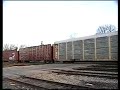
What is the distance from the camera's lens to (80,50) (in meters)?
27.8

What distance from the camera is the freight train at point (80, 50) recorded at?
2305 cm

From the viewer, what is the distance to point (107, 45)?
A: 23578 millimetres

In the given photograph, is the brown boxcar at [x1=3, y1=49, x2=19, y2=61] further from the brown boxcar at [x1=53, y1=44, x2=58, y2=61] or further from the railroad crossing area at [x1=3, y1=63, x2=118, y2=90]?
the railroad crossing area at [x1=3, y1=63, x2=118, y2=90]

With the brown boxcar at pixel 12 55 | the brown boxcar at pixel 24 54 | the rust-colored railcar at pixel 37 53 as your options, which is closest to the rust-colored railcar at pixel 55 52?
the rust-colored railcar at pixel 37 53

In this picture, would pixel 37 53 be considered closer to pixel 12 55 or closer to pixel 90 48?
pixel 12 55

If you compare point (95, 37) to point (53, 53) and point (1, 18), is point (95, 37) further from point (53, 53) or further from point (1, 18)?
point (1, 18)

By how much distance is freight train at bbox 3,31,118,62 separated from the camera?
75.6 ft

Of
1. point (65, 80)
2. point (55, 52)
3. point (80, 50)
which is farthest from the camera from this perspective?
point (55, 52)

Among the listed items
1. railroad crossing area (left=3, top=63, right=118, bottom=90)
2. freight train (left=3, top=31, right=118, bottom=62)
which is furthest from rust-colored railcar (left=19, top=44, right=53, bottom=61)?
railroad crossing area (left=3, top=63, right=118, bottom=90)

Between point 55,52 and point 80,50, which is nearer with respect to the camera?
point 80,50

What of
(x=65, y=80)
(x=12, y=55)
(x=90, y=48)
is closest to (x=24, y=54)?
(x=12, y=55)

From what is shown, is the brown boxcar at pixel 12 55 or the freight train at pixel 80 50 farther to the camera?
the brown boxcar at pixel 12 55

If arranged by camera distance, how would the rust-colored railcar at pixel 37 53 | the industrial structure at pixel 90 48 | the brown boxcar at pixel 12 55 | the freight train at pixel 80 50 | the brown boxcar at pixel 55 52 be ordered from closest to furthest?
the industrial structure at pixel 90 48 → the freight train at pixel 80 50 → the brown boxcar at pixel 55 52 → the rust-colored railcar at pixel 37 53 → the brown boxcar at pixel 12 55

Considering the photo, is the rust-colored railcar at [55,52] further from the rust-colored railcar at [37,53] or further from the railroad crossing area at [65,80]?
the railroad crossing area at [65,80]
